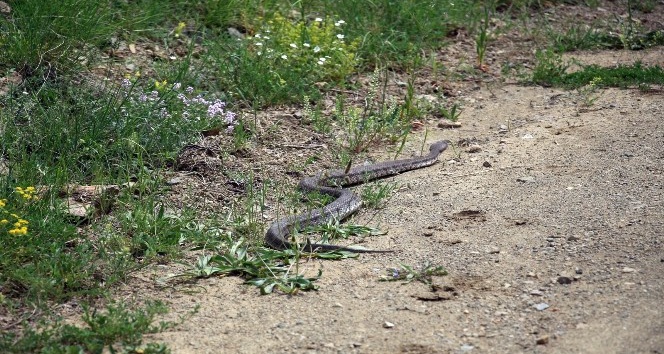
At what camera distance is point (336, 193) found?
23.1ft

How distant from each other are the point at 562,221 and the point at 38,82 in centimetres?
438

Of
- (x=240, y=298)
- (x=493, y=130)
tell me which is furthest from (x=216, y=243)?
(x=493, y=130)

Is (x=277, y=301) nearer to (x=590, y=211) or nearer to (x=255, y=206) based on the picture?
(x=255, y=206)

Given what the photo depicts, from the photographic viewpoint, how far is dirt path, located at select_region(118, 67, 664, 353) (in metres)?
4.63

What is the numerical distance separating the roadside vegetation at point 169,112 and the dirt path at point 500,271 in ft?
0.68

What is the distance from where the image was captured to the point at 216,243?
5.95 meters

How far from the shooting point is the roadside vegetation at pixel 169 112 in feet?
17.5

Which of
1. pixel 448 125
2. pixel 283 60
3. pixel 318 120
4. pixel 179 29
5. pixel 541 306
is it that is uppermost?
pixel 179 29

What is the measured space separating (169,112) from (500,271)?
11.1ft

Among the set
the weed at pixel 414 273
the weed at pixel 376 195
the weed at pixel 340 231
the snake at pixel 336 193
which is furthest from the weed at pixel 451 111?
the weed at pixel 414 273

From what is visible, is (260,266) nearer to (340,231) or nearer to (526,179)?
(340,231)

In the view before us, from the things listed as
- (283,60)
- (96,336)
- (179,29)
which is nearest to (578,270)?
(96,336)

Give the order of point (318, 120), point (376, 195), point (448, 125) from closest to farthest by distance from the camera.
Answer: point (376, 195) → point (318, 120) → point (448, 125)

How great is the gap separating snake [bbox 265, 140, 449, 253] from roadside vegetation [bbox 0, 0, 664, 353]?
0.13 meters
